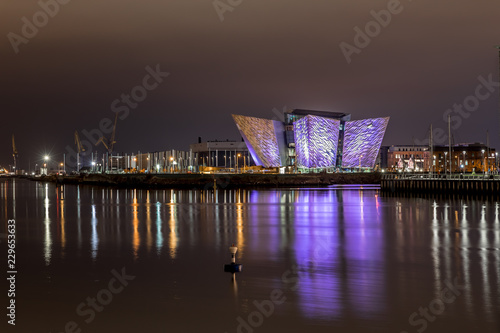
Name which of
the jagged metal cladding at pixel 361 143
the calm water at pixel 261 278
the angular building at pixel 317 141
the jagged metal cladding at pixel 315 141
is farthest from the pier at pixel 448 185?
the jagged metal cladding at pixel 361 143

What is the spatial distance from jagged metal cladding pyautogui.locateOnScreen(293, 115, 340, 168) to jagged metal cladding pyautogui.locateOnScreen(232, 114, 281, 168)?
435 cm

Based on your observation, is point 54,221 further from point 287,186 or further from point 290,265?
point 287,186

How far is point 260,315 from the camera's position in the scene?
11242mm

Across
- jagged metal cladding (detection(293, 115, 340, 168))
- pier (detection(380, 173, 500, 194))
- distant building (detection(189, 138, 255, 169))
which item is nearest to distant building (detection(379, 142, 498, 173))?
distant building (detection(189, 138, 255, 169))

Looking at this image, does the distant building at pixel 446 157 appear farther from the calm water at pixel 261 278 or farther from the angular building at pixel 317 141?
the calm water at pixel 261 278

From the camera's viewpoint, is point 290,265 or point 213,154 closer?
point 290,265

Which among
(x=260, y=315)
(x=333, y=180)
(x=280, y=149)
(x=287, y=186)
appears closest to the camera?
(x=260, y=315)

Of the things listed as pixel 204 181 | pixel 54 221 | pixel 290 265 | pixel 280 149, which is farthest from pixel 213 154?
pixel 290 265

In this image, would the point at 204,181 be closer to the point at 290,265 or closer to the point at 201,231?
the point at 201,231

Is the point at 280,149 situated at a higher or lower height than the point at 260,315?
higher

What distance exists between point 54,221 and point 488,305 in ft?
85.8

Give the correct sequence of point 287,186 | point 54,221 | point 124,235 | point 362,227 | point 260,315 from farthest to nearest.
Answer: point 287,186, point 54,221, point 362,227, point 124,235, point 260,315

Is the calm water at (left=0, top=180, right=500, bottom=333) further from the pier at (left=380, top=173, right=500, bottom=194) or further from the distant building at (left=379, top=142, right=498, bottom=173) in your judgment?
the distant building at (left=379, top=142, right=498, bottom=173)

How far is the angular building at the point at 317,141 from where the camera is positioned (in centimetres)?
9319
